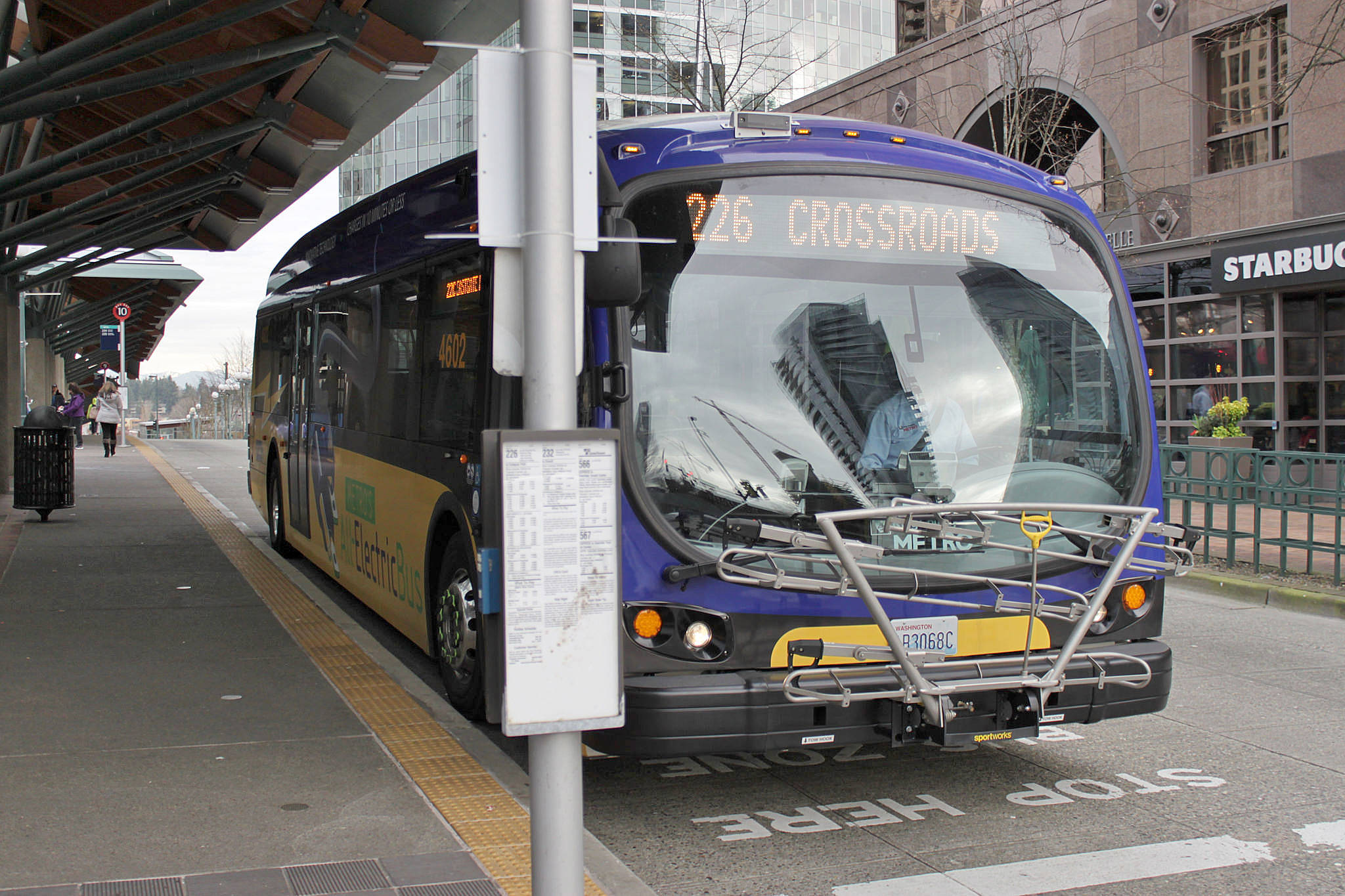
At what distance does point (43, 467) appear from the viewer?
14.9 metres

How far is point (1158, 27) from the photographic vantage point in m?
20.5

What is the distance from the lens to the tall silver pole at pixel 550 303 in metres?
3.18

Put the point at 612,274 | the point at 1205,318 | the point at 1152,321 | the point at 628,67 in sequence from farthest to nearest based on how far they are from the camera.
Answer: the point at 628,67
the point at 1152,321
the point at 1205,318
the point at 612,274

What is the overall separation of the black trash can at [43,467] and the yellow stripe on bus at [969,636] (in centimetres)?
1239

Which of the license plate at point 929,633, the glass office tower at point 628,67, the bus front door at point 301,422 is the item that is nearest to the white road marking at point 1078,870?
the license plate at point 929,633

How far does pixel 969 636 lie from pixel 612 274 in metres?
2.33

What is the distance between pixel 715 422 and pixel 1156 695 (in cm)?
222

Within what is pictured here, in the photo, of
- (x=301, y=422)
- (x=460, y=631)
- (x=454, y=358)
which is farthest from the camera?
(x=301, y=422)

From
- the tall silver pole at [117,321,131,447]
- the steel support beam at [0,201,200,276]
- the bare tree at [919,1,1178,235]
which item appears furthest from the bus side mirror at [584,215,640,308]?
the tall silver pole at [117,321,131,447]

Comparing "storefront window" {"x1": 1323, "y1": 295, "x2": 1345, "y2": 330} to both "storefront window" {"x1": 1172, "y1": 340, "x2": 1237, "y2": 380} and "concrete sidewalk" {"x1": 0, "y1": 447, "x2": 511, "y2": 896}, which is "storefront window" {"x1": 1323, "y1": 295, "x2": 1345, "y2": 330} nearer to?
"storefront window" {"x1": 1172, "y1": 340, "x2": 1237, "y2": 380}

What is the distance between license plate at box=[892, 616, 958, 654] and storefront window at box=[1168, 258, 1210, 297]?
16.9 metres

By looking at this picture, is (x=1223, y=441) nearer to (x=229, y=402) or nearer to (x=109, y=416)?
(x=109, y=416)

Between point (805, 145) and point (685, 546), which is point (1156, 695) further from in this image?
point (805, 145)

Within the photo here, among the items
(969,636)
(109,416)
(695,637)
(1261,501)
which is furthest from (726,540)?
(109,416)
